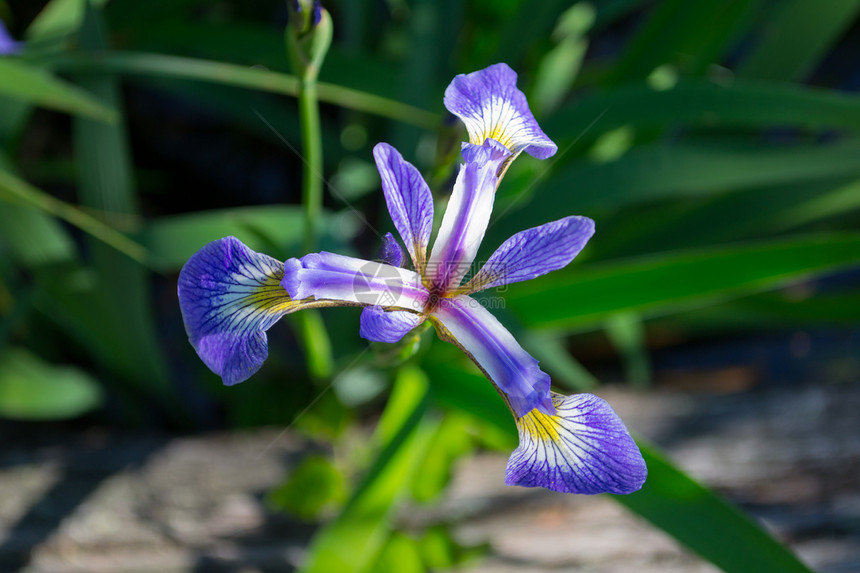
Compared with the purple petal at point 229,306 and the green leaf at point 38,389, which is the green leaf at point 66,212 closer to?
the green leaf at point 38,389

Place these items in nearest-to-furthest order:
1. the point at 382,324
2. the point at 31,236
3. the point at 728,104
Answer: the point at 382,324, the point at 728,104, the point at 31,236

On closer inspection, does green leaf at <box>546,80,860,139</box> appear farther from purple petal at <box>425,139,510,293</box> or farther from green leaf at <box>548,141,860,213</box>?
purple petal at <box>425,139,510,293</box>

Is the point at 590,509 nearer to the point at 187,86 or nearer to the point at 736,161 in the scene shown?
the point at 736,161

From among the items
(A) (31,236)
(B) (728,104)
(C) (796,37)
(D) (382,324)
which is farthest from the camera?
(C) (796,37)

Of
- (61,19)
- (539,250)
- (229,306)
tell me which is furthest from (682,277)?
(61,19)

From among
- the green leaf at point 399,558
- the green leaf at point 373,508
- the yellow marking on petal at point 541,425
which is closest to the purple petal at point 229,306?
the yellow marking on petal at point 541,425

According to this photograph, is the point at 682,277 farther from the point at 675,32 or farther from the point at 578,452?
the point at 675,32
